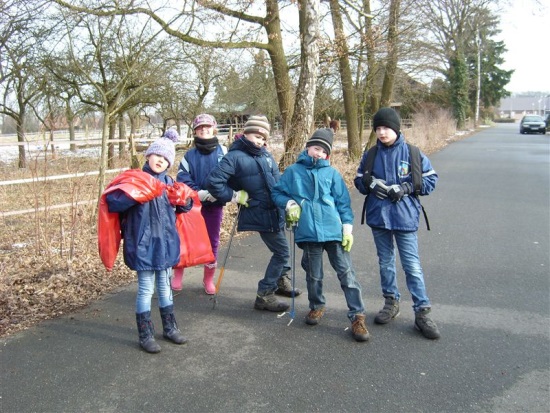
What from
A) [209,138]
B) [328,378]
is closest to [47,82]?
[209,138]

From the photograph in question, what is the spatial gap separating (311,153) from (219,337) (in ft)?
5.45

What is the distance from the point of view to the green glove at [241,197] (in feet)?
14.0

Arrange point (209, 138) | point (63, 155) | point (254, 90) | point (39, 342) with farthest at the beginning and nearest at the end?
point (254, 90) → point (63, 155) → point (209, 138) → point (39, 342)

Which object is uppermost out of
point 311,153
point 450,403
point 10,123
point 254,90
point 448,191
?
point 254,90

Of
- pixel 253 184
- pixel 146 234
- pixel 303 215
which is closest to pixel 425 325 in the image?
pixel 303 215

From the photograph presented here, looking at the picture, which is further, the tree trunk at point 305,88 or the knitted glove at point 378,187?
the tree trunk at point 305,88

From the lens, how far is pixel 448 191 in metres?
11.0

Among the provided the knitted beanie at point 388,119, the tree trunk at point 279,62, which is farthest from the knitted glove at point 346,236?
the tree trunk at point 279,62

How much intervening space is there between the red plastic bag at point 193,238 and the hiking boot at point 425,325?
1.84 meters

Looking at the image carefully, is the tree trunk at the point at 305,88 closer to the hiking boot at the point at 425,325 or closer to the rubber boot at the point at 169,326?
the hiking boot at the point at 425,325

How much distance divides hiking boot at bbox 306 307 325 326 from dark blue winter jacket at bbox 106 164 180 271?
1.25 meters

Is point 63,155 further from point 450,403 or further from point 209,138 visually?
point 450,403

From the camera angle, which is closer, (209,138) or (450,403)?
(450,403)

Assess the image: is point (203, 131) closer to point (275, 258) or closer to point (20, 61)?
point (275, 258)
